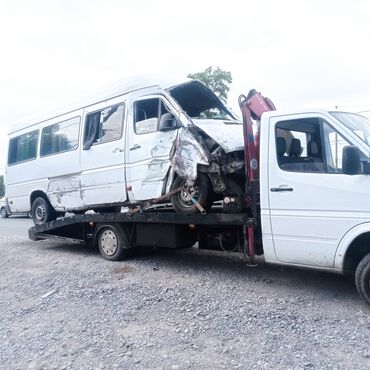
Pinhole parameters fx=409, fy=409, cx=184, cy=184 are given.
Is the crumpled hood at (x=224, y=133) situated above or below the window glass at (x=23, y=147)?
below

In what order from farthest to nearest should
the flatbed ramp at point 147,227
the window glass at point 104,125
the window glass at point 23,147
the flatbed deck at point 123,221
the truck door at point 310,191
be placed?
1. the window glass at point 23,147
2. the window glass at point 104,125
3. the flatbed ramp at point 147,227
4. the flatbed deck at point 123,221
5. the truck door at point 310,191

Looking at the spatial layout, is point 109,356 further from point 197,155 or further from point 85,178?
point 85,178

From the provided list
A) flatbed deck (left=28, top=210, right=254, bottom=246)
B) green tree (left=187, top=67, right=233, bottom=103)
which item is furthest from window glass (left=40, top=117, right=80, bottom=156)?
green tree (left=187, top=67, right=233, bottom=103)

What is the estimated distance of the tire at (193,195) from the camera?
5.95 metres

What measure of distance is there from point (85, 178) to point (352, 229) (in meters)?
4.95

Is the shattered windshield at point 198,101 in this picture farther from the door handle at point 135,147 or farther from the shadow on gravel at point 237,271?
the shadow on gravel at point 237,271

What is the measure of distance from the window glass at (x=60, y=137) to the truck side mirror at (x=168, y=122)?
2.30m

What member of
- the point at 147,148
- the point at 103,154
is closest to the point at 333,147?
the point at 147,148

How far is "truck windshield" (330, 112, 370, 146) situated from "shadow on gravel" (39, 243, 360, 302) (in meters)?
1.96

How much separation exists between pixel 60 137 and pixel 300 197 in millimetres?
5348

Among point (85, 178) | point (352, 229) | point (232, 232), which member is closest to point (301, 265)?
point (352, 229)

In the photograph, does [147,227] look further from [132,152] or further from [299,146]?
[299,146]

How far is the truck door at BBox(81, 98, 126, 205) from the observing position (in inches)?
280

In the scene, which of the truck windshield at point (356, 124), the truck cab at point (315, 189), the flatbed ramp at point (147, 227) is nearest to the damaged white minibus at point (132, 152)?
the flatbed ramp at point (147, 227)
